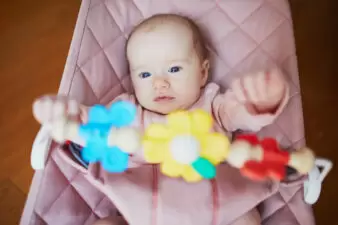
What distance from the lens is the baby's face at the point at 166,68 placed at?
91 cm

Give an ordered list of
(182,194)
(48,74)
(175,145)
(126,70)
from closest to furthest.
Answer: (175,145)
(182,194)
(126,70)
(48,74)

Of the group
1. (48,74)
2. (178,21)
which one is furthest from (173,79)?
(48,74)

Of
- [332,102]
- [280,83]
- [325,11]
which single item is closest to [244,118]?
[280,83]

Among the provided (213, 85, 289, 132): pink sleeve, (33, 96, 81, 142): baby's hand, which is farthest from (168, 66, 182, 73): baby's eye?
(33, 96, 81, 142): baby's hand

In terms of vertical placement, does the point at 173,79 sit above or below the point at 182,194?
above

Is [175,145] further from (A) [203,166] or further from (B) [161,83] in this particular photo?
(B) [161,83]

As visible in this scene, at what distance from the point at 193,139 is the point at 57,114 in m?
0.23

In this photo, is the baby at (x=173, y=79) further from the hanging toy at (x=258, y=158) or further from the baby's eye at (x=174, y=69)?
the hanging toy at (x=258, y=158)

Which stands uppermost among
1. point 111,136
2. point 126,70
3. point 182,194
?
point 111,136

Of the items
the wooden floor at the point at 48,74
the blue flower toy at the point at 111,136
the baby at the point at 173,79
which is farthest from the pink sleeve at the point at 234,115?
the wooden floor at the point at 48,74

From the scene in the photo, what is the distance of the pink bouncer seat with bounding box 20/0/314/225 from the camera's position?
889 millimetres

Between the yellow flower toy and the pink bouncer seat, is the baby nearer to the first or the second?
the pink bouncer seat

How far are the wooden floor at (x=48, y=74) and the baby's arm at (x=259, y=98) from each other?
0.45 meters

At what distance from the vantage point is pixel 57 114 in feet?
2.41
